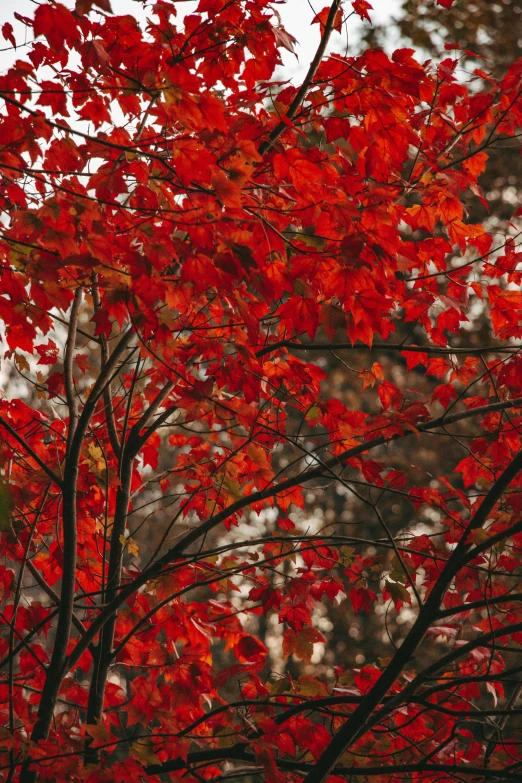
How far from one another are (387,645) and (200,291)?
10.7 meters

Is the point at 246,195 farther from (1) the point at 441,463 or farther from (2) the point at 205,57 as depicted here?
(1) the point at 441,463

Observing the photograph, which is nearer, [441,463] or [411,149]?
[411,149]

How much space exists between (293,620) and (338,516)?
35.0 ft

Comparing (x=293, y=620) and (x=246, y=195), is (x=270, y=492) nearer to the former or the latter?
(x=293, y=620)

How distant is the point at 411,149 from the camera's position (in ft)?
8.57

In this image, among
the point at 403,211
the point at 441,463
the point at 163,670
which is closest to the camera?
the point at 403,211

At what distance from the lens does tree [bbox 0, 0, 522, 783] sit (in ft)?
6.76

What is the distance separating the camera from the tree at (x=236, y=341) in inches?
81.1

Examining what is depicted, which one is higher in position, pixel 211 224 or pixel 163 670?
pixel 211 224

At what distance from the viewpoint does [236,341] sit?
7.84 feet

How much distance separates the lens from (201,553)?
2.42 metres

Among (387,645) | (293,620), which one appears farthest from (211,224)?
(387,645)

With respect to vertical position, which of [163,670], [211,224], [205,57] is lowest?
[163,670]

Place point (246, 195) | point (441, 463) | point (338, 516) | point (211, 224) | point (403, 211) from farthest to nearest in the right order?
point (338, 516) → point (441, 463) → point (403, 211) → point (246, 195) → point (211, 224)
